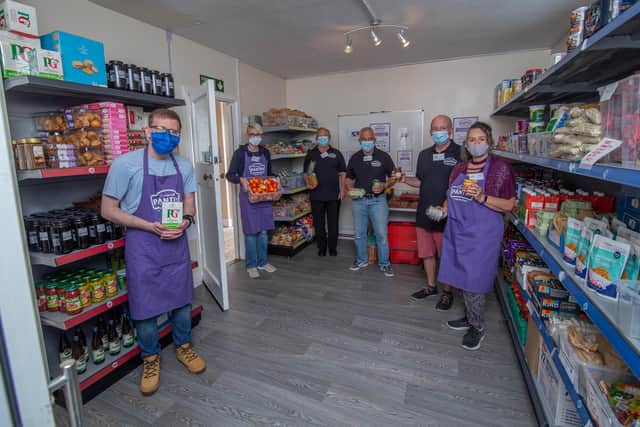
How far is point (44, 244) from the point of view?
2045 millimetres

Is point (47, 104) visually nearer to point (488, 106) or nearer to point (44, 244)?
point (44, 244)

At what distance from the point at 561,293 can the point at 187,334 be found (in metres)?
2.50

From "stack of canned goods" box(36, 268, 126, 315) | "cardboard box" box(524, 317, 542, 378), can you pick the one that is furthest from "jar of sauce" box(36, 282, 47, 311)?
"cardboard box" box(524, 317, 542, 378)

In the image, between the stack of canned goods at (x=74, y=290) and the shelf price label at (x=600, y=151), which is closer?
the shelf price label at (x=600, y=151)

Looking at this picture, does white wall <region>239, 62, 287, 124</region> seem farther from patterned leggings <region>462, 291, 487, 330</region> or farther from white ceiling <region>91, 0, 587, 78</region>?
patterned leggings <region>462, 291, 487, 330</region>

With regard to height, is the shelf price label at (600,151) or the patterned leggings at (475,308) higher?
the shelf price label at (600,151)

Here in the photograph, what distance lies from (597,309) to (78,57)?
2.97 metres

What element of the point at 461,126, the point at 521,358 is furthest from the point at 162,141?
the point at 461,126

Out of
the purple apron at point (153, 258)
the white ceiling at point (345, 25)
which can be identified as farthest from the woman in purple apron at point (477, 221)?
the purple apron at point (153, 258)

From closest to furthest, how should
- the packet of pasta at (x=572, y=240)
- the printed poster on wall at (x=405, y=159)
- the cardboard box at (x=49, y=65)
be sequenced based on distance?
the packet of pasta at (x=572, y=240)
the cardboard box at (x=49, y=65)
the printed poster on wall at (x=405, y=159)

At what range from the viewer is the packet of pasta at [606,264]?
120 cm

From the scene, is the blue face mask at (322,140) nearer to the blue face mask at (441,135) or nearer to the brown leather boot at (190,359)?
the blue face mask at (441,135)

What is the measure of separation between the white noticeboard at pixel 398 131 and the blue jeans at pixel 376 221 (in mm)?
1493

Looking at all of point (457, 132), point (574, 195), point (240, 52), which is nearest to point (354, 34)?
point (240, 52)
